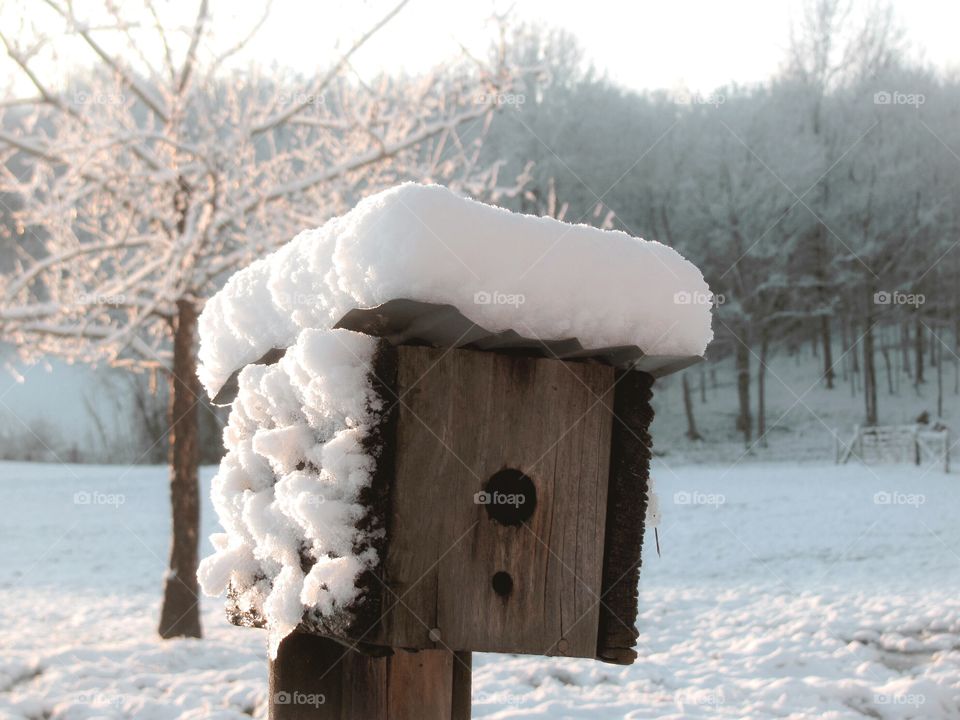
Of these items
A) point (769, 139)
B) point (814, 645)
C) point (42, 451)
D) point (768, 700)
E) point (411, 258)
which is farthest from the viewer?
point (769, 139)

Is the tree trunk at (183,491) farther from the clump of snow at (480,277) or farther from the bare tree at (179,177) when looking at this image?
the clump of snow at (480,277)

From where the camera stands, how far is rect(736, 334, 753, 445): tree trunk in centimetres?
2556

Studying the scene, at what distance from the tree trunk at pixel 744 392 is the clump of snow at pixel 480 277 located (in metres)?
24.6

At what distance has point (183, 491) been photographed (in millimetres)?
6445

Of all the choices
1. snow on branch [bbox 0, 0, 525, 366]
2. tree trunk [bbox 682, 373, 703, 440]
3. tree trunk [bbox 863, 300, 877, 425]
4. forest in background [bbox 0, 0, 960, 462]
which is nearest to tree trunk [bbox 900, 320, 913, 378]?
forest in background [bbox 0, 0, 960, 462]

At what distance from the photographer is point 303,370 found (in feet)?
5.77

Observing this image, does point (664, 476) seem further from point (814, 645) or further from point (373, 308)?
point (373, 308)

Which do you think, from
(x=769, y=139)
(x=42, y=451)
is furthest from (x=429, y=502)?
(x=769, y=139)

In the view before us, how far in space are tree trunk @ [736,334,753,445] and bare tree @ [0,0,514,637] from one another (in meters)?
20.2

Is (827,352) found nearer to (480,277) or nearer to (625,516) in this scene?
(625,516)

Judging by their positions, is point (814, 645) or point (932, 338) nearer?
point (814, 645)

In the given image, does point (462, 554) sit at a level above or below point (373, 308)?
below

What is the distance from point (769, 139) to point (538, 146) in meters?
7.40

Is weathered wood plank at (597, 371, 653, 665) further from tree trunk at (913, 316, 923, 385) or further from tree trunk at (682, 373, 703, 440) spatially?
tree trunk at (913, 316, 923, 385)
